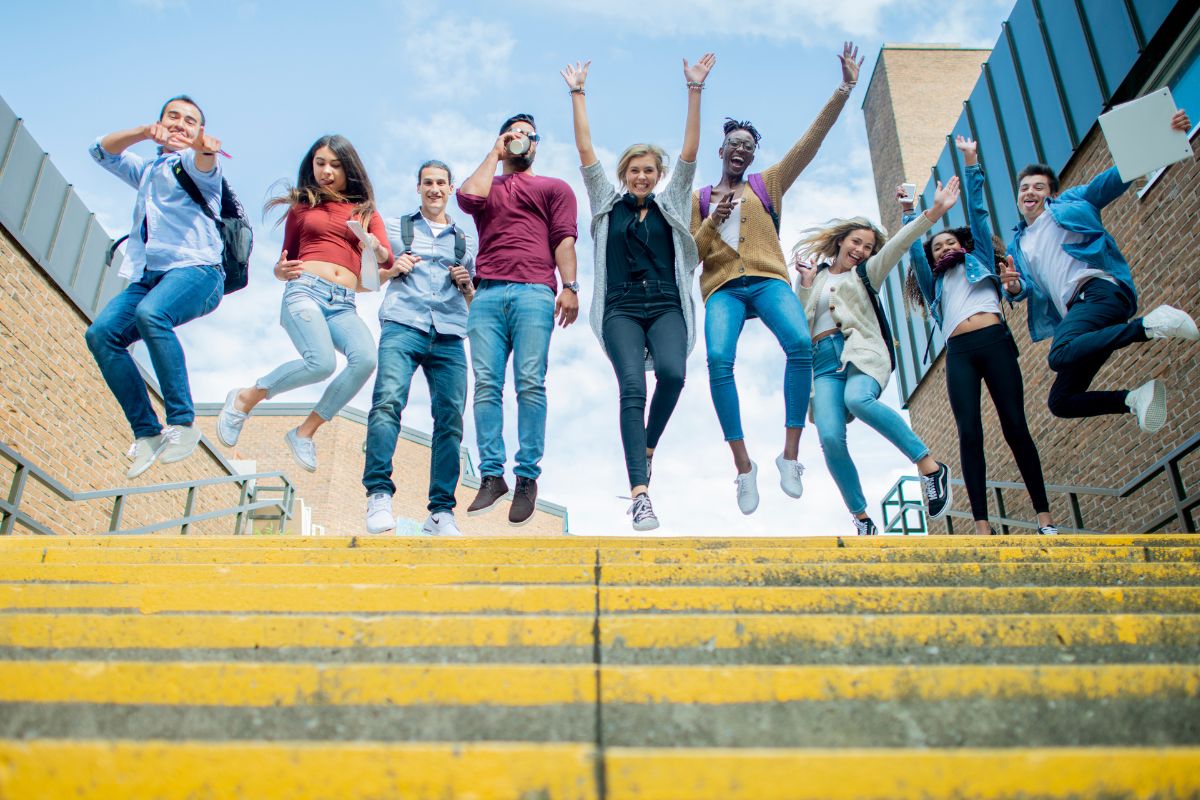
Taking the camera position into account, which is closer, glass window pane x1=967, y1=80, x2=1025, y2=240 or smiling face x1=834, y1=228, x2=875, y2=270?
smiling face x1=834, y1=228, x2=875, y2=270

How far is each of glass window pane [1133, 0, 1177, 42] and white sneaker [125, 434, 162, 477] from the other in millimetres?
7712

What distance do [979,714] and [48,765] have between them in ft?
5.34

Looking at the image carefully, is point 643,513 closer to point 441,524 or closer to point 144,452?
point 441,524

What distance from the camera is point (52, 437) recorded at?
9.19m

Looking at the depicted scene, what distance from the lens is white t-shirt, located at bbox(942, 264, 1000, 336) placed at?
4.90 metres

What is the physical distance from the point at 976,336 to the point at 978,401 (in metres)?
0.36

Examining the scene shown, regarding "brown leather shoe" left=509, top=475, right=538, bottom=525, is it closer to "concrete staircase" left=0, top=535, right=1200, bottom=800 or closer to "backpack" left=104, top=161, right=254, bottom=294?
"concrete staircase" left=0, top=535, right=1200, bottom=800

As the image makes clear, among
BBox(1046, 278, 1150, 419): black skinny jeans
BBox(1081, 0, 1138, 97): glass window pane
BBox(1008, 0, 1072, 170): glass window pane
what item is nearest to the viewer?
BBox(1046, 278, 1150, 419): black skinny jeans

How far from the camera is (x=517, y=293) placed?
15.5 feet

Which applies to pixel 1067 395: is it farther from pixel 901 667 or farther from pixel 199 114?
pixel 199 114

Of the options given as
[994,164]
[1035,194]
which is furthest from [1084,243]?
[994,164]

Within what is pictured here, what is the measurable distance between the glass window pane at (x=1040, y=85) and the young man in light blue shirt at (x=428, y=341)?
6.75m

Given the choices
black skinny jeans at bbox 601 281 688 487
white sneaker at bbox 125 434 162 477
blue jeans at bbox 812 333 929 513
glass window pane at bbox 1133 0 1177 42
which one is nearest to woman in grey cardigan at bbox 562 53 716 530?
black skinny jeans at bbox 601 281 688 487

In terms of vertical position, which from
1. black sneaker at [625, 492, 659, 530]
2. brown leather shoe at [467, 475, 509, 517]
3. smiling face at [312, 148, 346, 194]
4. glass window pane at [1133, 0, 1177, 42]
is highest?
glass window pane at [1133, 0, 1177, 42]
